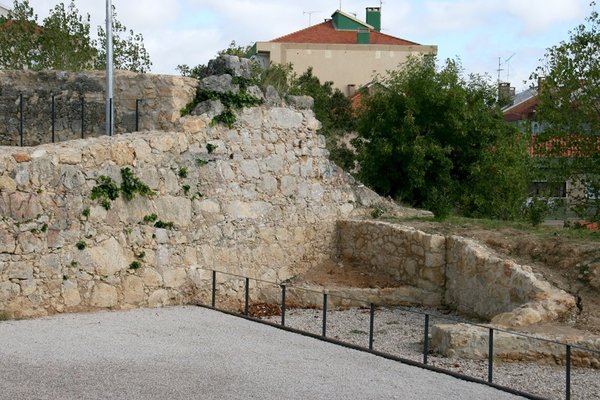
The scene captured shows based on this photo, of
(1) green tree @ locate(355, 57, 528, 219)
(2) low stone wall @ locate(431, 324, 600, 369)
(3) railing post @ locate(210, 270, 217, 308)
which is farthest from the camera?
(1) green tree @ locate(355, 57, 528, 219)

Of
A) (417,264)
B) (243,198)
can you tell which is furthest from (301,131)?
(417,264)

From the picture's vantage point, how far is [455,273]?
16.3 metres

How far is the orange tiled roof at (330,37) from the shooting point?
57656 mm

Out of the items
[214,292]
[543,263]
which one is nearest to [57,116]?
[214,292]

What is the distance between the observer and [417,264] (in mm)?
17000

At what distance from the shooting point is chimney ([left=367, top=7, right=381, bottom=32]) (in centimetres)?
6181

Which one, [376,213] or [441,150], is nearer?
[376,213]

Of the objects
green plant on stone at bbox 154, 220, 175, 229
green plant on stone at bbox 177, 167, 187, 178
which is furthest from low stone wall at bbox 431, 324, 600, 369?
green plant on stone at bbox 177, 167, 187, 178

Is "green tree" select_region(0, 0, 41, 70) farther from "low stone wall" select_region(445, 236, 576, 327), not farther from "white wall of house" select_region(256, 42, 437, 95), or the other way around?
"white wall of house" select_region(256, 42, 437, 95)

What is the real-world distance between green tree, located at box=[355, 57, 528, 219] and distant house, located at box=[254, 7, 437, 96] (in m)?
25.5

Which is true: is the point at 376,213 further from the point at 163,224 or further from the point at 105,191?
the point at 105,191

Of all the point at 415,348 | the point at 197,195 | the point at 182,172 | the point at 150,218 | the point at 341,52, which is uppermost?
the point at 341,52

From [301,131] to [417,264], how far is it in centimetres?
334

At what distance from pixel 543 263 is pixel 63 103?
8735mm
